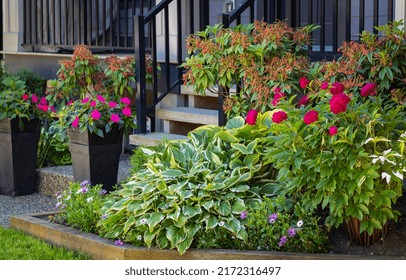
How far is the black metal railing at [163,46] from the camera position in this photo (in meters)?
8.36

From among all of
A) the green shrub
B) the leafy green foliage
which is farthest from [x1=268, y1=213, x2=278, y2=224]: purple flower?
the green shrub

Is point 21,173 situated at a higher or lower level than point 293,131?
lower

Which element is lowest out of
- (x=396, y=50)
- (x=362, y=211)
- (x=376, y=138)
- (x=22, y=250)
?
(x=22, y=250)

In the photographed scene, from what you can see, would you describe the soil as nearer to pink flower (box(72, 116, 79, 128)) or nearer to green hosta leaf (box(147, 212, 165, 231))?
green hosta leaf (box(147, 212, 165, 231))

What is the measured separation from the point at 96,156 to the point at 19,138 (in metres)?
1.00

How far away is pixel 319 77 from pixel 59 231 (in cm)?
210

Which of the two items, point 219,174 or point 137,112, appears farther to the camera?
point 137,112

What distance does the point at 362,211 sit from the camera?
16.7 feet

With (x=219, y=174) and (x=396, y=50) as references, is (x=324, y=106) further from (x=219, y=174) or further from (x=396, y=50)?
(x=396, y=50)

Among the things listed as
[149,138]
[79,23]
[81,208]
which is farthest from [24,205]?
[79,23]

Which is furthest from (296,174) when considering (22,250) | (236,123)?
(22,250)

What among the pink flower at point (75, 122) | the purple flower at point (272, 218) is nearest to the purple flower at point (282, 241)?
the purple flower at point (272, 218)

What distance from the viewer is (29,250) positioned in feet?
19.5

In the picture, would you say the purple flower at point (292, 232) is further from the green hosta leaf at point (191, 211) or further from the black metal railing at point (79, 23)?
the black metal railing at point (79, 23)
